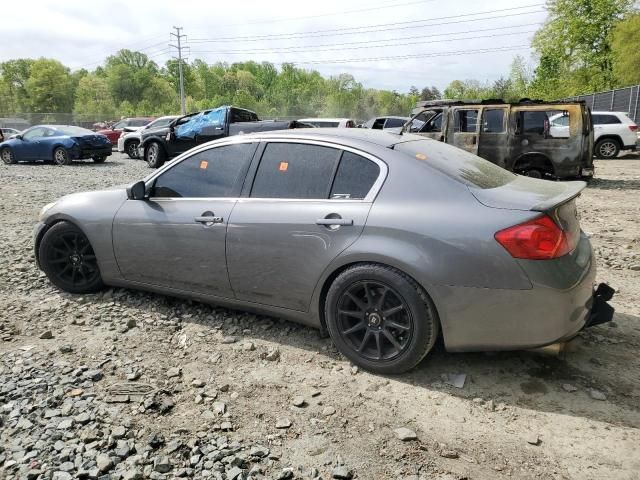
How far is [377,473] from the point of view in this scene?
2381mm

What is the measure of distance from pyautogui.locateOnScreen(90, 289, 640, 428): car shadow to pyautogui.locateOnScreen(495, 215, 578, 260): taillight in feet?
2.61

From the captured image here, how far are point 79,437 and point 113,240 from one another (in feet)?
6.47

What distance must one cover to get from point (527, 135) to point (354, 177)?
29.5 ft

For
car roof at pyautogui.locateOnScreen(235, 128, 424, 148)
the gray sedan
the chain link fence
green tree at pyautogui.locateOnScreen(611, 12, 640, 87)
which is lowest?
the gray sedan

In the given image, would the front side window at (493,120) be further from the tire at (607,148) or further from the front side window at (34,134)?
the front side window at (34,134)

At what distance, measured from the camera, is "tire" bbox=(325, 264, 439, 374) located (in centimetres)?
300

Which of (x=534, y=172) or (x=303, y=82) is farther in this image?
(x=303, y=82)

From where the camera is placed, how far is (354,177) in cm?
335

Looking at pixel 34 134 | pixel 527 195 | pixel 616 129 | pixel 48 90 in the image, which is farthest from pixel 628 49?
pixel 48 90

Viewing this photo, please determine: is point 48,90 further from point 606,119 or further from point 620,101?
point 606,119

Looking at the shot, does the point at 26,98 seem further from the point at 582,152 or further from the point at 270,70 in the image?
the point at 582,152

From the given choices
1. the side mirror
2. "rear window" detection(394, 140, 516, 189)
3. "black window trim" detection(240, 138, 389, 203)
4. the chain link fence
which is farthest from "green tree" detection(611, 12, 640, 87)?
the side mirror

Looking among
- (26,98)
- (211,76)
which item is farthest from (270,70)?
(26,98)

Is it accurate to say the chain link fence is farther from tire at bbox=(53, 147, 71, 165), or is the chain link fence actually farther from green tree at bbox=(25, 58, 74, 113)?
green tree at bbox=(25, 58, 74, 113)
